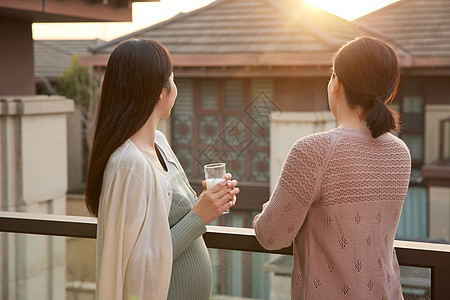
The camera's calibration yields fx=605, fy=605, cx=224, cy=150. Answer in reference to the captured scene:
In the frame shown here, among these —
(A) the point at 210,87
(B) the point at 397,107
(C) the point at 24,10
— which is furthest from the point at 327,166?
(B) the point at 397,107

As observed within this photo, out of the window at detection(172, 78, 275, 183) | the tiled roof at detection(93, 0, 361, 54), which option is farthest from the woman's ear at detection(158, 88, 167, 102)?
the window at detection(172, 78, 275, 183)

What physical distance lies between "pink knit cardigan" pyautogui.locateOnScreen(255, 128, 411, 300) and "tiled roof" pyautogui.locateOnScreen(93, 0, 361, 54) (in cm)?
729

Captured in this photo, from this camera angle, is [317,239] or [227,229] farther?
[227,229]

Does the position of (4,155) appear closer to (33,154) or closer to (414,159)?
(33,154)

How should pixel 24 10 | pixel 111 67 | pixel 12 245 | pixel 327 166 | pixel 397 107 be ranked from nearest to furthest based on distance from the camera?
pixel 327 166
pixel 111 67
pixel 12 245
pixel 24 10
pixel 397 107

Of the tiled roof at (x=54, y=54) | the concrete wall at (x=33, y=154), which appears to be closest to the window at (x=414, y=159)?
the concrete wall at (x=33, y=154)

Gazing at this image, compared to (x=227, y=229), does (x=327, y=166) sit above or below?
above

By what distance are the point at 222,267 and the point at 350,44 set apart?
0.98m

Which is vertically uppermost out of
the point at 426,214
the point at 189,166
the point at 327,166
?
the point at 327,166

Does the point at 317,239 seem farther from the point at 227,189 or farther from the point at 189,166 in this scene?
the point at 189,166

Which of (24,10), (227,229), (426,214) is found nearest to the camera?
(227,229)

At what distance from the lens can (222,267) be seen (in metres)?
2.14

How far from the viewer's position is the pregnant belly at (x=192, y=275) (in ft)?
5.77

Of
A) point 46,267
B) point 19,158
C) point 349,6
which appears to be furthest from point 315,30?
point 46,267
